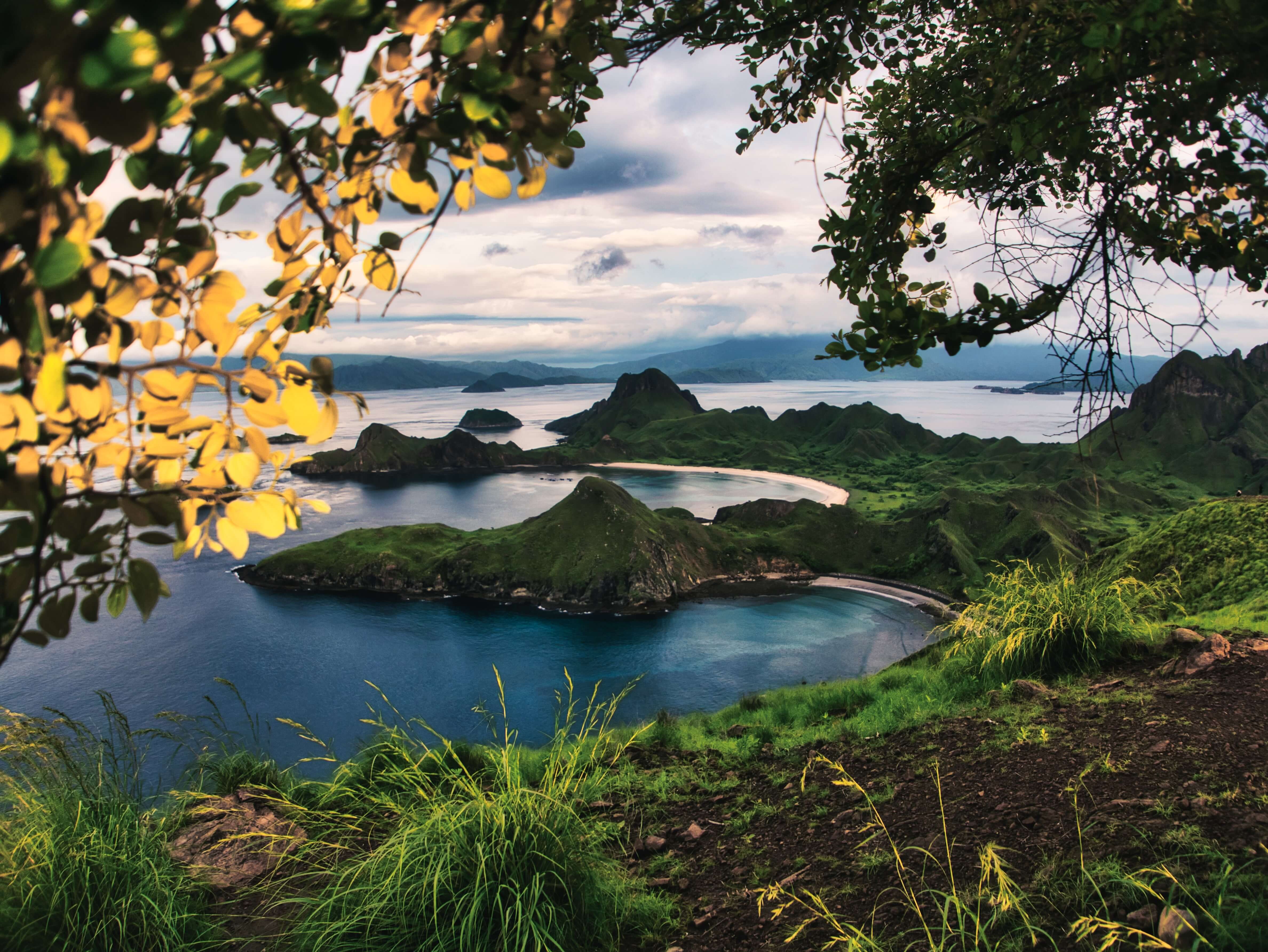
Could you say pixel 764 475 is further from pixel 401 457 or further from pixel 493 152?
pixel 493 152

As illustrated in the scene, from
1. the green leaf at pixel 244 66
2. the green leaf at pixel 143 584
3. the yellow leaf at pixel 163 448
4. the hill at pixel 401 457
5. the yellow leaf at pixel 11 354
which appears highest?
the green leaf at pixel 244 66

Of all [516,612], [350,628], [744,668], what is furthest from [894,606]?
[350,628]

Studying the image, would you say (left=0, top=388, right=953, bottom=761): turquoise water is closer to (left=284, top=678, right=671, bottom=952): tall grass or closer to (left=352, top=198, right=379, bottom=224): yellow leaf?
(left=284, top=678, right=671, bottom=952): tall grass

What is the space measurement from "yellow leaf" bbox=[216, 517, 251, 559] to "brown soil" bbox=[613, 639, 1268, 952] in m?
3.58

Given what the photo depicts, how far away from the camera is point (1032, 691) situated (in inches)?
270

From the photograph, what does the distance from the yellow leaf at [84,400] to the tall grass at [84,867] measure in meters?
4.21

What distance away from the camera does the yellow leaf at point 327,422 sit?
149cm

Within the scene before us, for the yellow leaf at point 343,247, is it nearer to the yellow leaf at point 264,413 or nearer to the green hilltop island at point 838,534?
the yellow leaf at point 264,413

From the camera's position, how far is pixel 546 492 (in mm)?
126688

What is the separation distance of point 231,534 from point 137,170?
757mm

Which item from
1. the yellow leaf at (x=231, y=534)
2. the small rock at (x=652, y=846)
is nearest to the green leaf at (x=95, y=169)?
the yellow leaf at (x=231, y=534)

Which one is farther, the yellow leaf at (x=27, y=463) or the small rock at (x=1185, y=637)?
the small rock at (x=1185, y=637)

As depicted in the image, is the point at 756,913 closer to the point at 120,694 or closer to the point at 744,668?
the point at 744,668

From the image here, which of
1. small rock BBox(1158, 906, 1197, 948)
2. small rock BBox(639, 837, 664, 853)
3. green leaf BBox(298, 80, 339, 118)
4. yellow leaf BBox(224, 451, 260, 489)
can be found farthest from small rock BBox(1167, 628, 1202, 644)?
green leaf BBox(298, 80, 339, 118)
